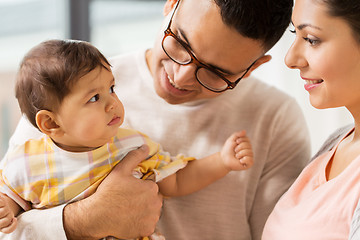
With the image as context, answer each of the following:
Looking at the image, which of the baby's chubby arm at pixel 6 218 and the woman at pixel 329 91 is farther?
the baby's chubby arm at pixel 6 218

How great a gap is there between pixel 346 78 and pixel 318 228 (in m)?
0.41

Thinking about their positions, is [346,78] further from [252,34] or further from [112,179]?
[112,179]

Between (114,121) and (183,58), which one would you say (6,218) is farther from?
(183,58)

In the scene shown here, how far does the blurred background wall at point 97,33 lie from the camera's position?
299 centimetres

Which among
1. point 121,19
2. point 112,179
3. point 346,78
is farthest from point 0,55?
point 346,78

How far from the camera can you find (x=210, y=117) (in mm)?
1895

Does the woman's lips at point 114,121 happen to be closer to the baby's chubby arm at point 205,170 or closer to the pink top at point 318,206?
the baby's chubby arm at point 205,170

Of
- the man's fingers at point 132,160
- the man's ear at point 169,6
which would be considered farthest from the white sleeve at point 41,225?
the man's ear at point 169,6

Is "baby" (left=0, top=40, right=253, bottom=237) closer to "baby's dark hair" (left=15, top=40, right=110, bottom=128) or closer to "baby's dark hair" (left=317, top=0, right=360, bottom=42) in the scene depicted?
"baby's dark hair" (left=15, top=40, right=110, bottom=128)

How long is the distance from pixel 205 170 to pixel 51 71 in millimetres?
639

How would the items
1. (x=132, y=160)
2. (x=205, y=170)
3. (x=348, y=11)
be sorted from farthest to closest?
(x=205, y=170)
(x=132, y=160)
(x=348, y=11)

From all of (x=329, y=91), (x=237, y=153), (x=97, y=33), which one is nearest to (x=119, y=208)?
(x=237, y=153)

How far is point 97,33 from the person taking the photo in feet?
11.2

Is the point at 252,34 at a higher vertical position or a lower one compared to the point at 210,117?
higher
